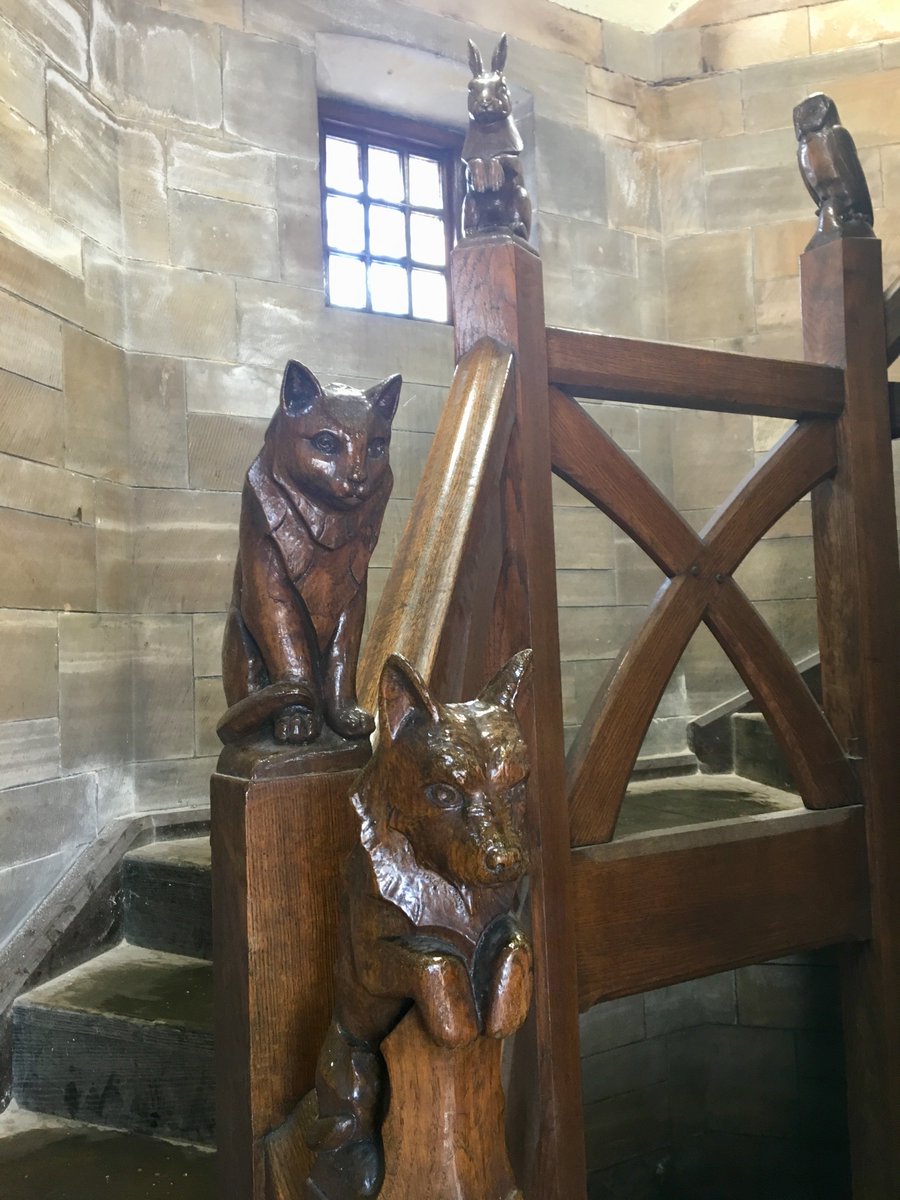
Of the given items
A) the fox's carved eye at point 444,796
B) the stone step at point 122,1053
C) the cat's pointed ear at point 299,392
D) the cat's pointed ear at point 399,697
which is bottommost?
the stone step at point 122,1053

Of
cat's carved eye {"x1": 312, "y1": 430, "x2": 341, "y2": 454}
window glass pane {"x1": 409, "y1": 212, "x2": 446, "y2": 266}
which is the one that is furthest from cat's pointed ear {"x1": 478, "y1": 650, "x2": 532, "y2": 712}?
window glass pane {"x1": 409, "y1": 212, "x2": 446, "y2": 266}

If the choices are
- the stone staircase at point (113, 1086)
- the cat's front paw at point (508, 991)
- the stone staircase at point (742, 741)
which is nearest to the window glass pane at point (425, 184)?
the stone staircase at point (742, 741)

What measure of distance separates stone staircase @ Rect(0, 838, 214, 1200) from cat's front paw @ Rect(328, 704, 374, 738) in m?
1.13

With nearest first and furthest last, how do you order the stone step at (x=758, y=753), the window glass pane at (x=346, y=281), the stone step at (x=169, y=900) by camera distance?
the stone step at (x=169, y=900)
the stone step at (x=758, y=753)
the window glass pane at (x=346, y=281)

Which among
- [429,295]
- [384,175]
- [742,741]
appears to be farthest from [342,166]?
[742,741]

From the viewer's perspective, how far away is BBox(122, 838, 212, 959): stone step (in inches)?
96.2

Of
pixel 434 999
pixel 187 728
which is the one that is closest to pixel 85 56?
pixel 187 728

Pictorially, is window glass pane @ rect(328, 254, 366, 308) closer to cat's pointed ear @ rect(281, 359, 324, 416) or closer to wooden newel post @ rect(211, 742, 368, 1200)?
cat's pointed ear @ rect(281, 359, 324, 416)

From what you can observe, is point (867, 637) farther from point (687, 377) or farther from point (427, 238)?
point (427, 238)

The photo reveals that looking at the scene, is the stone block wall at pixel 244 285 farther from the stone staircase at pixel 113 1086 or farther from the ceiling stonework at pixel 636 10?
the stone staircase at pixel 113 1086

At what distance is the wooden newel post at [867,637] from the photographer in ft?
6.31

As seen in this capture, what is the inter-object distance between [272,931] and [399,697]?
0.33 meters

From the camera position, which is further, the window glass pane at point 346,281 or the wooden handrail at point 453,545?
the window glass pane at point 346,281

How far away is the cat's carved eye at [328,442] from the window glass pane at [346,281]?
2502 mm
